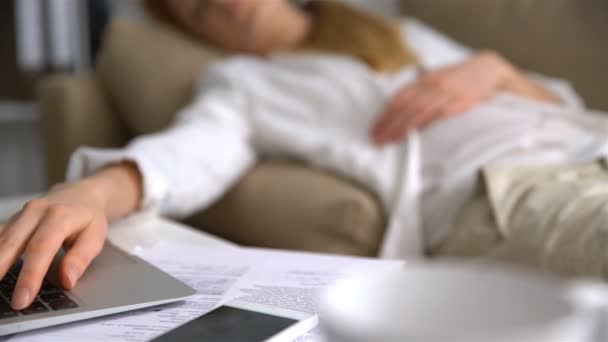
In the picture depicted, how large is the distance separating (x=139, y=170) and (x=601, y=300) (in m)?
0.62

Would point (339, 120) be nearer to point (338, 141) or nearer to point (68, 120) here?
point (338, 141)

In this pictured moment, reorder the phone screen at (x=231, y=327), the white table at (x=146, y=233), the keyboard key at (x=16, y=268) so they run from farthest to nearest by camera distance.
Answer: the white table at (x=146, y=233) < the keyboard key at (x=16, y=268) < the phone screen at (x=231, y=327)

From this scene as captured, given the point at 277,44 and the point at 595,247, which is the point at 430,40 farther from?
the point at 595,247

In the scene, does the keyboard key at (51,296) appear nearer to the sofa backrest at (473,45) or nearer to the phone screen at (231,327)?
the phone screen at (231,327)

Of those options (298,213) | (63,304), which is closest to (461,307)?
(63,304)

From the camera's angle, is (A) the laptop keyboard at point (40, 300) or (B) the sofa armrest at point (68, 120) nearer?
(A) the laptop keyboard at point (40, 300)

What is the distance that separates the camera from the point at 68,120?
125 centimetres

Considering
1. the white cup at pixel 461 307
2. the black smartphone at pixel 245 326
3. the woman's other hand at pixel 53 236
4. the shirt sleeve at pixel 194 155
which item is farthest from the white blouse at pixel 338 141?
the white cup at pixel 461 307

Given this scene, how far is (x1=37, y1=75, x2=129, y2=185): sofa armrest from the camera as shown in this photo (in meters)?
1.25

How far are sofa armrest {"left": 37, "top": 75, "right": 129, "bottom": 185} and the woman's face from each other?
0.82 ft

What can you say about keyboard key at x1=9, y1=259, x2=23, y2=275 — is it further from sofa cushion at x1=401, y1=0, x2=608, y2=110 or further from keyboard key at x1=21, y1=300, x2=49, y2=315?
sofa cushion at x1=401, y1=0, x2=608, y2=110

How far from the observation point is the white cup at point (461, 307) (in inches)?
7.5

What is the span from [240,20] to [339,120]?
0.31 metres

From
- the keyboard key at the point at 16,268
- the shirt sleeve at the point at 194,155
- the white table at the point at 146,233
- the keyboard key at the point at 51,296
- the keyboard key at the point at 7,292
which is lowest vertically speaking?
the keyboard key at the point at 51,296
